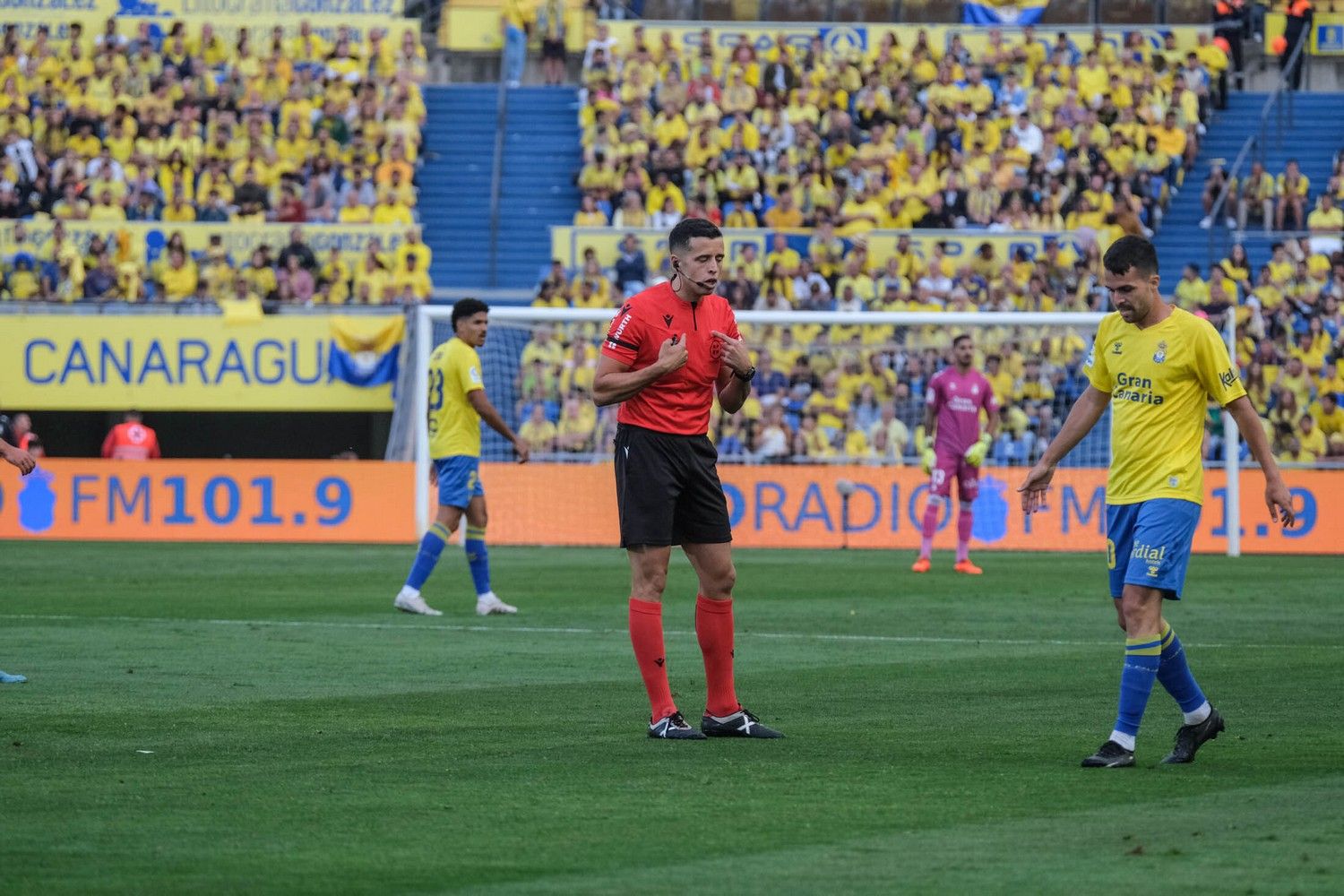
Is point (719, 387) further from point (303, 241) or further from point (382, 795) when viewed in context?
point (303, 241)

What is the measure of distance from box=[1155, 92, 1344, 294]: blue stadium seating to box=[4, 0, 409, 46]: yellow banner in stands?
1310 centimetres

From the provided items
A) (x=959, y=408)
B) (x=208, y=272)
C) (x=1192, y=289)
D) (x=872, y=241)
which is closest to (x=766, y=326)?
(x=872, y=241)

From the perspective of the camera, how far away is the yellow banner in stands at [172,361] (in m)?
29.3

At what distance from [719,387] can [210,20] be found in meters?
29.1

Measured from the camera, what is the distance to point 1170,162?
3316 centimetres

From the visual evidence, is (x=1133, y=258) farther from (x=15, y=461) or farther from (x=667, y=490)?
(x=15, y=461)

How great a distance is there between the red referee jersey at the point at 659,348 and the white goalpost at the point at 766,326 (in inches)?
610

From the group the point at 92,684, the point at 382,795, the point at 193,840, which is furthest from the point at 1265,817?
the point at 92,684

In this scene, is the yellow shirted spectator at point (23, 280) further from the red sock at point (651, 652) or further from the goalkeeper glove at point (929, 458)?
the red sock at point (651, 652)

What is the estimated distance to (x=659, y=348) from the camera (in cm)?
905

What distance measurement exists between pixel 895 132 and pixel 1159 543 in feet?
83.8

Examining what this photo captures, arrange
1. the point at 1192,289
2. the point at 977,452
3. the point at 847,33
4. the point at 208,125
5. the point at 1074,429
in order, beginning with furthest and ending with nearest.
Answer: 1. the point at 847,33
2. the point at 208,125
3. the point at 1192,289
4. the point at 977,452
5. the point at 1074,429

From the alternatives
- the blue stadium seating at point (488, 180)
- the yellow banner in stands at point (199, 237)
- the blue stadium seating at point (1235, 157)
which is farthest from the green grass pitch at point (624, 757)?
the blue stadium seating at point (488, 180)

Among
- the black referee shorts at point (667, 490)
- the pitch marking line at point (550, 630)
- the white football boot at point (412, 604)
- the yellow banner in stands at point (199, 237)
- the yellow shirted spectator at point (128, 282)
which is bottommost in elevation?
the white football boot at point (412, 604)
